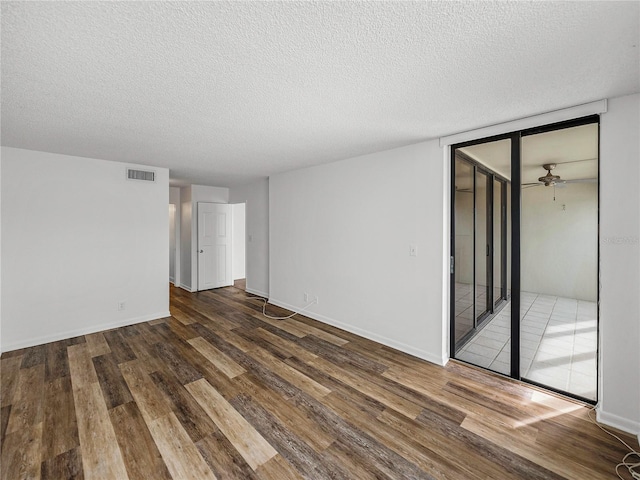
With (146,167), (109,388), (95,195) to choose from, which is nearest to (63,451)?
(109,388)

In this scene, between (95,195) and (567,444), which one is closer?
(567,444)

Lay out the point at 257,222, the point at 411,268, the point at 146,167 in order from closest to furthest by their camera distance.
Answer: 1. the point at 411,268
2. the point at 146,167
3. the point at 257,222

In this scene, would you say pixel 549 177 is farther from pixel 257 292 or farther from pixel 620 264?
pixel 257 292

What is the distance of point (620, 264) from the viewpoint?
79.0 inches

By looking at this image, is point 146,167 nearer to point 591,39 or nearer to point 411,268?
point 411,268

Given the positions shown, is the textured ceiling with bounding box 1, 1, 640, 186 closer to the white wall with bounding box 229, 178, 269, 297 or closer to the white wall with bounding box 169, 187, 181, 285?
the white wall with bounding box 229, 178, 269, 297

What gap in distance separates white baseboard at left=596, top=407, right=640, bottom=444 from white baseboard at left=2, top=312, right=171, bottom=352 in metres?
5.26

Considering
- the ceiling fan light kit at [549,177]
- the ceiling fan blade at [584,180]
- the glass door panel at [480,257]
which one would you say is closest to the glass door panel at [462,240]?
the glass door panel at [480,257]

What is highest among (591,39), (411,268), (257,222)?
(591,39)

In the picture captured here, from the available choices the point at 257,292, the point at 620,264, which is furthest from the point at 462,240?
the point at 257,292

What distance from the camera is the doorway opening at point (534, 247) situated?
2.30 metres

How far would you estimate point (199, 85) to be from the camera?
72.3 inches

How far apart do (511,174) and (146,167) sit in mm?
4908

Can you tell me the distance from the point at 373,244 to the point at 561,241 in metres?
1.86
